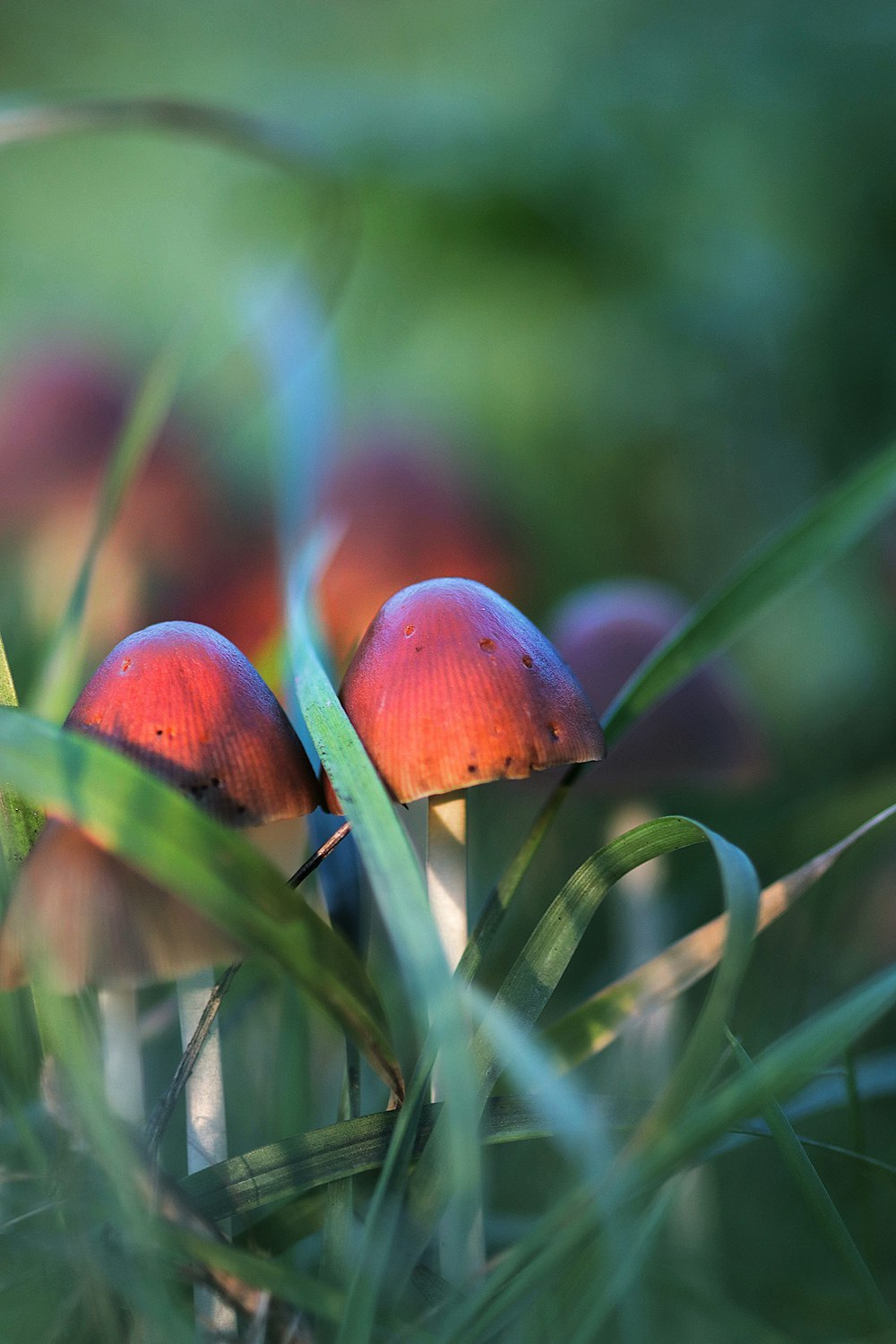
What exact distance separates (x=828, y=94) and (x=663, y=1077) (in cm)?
212

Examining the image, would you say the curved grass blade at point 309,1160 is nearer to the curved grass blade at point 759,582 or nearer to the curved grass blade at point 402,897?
the curved grass blade at point 402,897

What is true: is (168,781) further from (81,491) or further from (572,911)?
(81,491)

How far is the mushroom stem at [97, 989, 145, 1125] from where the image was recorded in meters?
0.66

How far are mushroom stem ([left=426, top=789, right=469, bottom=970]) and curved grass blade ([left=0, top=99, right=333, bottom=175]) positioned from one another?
1.46 feet

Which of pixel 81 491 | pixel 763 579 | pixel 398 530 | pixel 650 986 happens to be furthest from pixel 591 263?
pixel 650 986

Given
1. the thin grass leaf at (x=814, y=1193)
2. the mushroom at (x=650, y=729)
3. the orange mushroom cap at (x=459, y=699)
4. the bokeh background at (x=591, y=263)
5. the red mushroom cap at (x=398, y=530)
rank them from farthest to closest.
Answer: the bokeh background at (x=591, y=263) → the red mushroom cap at (x=398, y=530) → the mushroom at (x=650, y=729) → the orange mushroom cap at (x=459, y=699) → the thin grass leaf at (x=814, y=1193)

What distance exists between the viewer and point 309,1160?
50 centimetres

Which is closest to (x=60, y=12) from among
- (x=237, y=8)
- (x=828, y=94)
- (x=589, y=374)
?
(x=237, y=8)

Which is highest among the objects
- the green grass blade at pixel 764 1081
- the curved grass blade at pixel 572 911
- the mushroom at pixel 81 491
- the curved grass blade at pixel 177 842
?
the mushroom at pixel 81 491

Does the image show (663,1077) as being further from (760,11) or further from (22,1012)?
(760,11)

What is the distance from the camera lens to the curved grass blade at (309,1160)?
19.5 inches

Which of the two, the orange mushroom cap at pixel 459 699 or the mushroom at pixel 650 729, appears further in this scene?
the mushroom at pixel 650 729

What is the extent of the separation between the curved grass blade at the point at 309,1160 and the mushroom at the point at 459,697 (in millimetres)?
139

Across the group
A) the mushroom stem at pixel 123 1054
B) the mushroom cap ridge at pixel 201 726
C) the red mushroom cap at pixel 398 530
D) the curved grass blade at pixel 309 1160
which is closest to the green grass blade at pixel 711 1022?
the curved grass blade at pixel 309 1160
